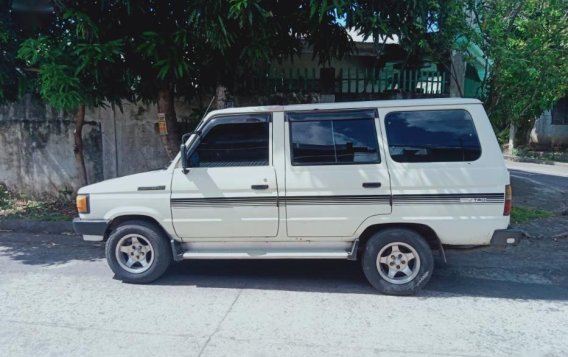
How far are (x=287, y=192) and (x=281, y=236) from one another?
1.59ft

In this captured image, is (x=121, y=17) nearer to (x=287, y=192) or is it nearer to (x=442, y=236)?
(x=287, y=192)

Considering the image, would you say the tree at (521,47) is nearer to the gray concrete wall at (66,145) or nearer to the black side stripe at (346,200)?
the black side stripe at (346,200)

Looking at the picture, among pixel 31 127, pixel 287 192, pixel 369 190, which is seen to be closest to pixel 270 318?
pixel 287 192

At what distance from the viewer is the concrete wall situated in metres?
21.6

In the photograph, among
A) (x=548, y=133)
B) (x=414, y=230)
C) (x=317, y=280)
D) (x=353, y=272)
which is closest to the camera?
(x=414, y=230)

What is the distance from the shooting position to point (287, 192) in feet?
15.4

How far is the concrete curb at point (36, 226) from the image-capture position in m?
7.59

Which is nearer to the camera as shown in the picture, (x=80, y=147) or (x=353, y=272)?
(x=353, y=272)

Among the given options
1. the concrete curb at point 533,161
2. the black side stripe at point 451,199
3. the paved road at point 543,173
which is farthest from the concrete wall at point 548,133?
the black side stripe at point 451,199

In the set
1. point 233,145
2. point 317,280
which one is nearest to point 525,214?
point 317,280

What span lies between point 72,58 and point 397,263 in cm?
513

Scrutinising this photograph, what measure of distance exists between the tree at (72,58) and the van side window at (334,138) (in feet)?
9.90

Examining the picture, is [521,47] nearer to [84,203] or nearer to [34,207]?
[84,203]

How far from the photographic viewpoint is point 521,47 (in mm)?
7375
